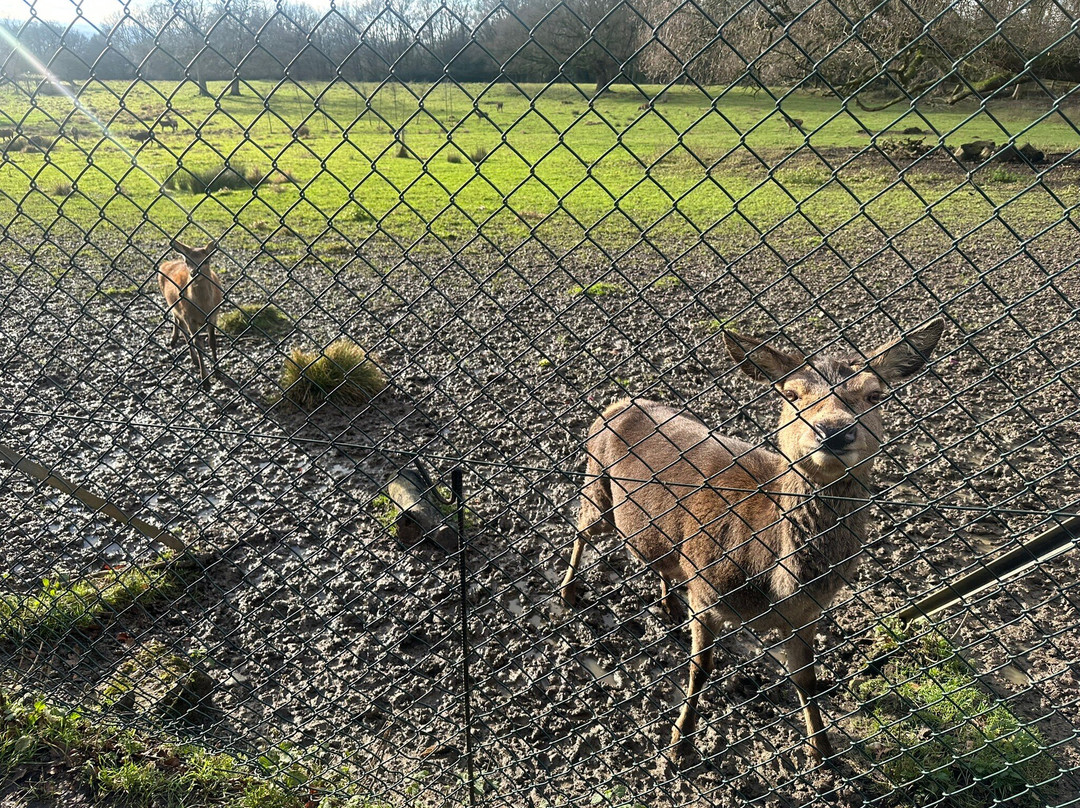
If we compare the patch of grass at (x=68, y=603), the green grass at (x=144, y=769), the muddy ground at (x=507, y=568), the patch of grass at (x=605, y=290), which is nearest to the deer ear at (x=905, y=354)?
the muddy ground at (x=507, y=568)

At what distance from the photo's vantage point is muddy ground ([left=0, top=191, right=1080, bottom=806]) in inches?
110

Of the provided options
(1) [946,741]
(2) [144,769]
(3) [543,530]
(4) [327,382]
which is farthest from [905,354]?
(4) [327,382]

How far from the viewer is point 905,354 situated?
248cm

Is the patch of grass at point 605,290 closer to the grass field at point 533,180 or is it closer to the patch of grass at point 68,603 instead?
the grass field at point 533,180

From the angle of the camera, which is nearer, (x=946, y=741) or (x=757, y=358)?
(x=757, y=358)

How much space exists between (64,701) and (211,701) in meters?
0.60

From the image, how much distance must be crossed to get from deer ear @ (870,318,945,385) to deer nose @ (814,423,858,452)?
24 centimetres

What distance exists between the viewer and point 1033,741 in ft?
9.53

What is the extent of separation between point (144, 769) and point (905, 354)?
3287 millimetres

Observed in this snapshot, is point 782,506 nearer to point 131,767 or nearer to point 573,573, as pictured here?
point 573,573

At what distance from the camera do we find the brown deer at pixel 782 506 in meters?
2.45

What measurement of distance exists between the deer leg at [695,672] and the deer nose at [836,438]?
108 centimetres

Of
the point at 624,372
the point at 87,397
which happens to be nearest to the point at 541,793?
the point at 624,372

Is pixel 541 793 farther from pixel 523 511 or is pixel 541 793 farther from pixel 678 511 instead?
pixel 523 511
